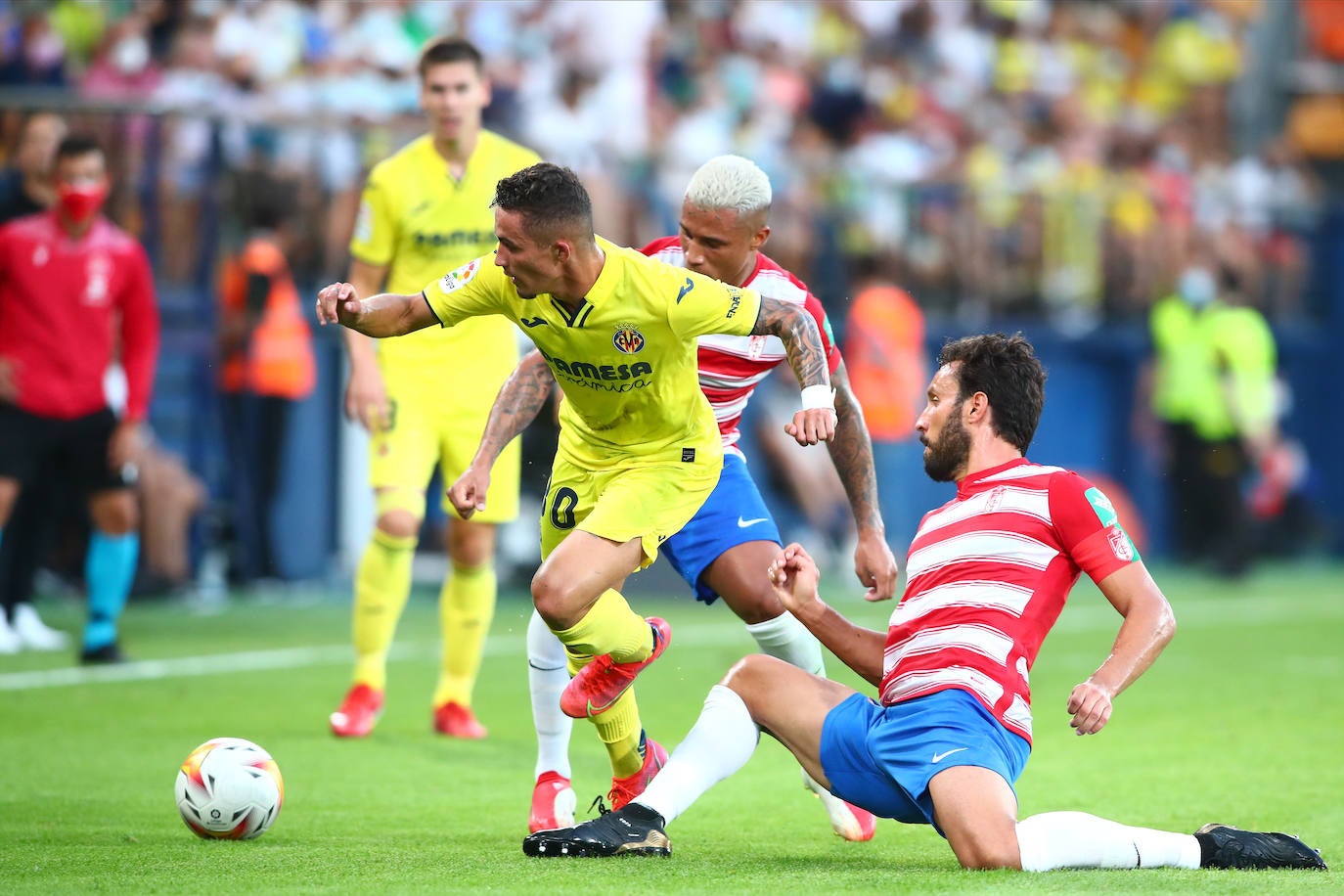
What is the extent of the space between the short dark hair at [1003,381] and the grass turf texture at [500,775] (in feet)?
4.03

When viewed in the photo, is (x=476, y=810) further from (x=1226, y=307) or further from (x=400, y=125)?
(x=1226, y=307)

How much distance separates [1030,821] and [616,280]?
191 cm

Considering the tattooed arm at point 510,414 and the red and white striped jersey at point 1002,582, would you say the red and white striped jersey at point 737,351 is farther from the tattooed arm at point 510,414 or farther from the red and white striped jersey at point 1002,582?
the red and white striped jersey at point 1002,582

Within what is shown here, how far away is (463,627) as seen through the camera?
8031 millimetres

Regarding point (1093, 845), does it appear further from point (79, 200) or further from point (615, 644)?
point (79, 200)

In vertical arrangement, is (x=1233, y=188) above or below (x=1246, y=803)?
above

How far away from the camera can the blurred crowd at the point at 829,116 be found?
13.5m

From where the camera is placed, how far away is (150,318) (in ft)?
32.9

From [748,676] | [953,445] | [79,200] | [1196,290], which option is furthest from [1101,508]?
[1196,290]

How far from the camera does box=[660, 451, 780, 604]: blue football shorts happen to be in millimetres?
5969

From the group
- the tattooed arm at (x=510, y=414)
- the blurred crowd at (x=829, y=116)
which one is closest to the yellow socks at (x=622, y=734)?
the tattooed arm at (x=510, y=414)

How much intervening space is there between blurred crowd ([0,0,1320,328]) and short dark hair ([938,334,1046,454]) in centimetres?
901

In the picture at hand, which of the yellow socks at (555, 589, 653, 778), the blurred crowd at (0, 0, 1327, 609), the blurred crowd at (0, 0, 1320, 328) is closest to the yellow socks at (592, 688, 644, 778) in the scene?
the yellow socks at (555, 589, 653, 778)

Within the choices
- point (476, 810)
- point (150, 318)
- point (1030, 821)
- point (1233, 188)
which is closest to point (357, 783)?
point (476, 810)
